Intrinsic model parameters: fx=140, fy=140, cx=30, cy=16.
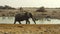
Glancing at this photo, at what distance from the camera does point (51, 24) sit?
4.17 ft

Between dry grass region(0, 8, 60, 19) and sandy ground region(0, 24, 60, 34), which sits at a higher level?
dry grass region(0, 8, 60, 19)

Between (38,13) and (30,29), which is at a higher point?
(38,13)

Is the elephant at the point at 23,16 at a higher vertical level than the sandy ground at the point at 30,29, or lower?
higher

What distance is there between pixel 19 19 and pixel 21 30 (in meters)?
0.11

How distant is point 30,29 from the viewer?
1246 mm

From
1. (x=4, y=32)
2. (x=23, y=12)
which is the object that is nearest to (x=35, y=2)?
(x=23, y=12)

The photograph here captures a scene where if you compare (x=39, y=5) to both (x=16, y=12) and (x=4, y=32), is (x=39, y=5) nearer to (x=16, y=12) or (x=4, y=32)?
(x=16, y=12)

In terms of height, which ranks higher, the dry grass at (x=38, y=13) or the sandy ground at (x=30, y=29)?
the dry grass at (x=38, y=13)

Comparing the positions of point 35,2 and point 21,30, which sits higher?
point 35,2

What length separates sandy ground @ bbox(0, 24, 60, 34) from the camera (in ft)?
4.05

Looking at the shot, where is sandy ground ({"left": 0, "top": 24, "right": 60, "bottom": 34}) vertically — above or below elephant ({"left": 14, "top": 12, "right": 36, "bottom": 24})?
below

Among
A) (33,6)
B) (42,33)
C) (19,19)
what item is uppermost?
(33,6)

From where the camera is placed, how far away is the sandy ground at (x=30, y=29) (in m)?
1.24

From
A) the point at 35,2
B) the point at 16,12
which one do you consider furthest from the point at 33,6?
the point at 16,12
